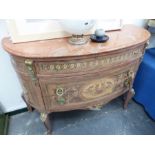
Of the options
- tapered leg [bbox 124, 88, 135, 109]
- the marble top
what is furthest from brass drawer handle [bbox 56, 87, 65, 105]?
tapered leg [bbox 124, 88, 135, 109]

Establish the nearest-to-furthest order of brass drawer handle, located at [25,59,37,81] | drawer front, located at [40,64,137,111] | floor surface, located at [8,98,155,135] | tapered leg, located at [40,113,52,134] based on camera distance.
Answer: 1. brass drawer handle, located at [25,59,37,81]
2. drawer front, located at [40,64,137,111]
3. tapered leg, located at [40,113,52,134]
4. floor surface, located at [8,98,155,135]

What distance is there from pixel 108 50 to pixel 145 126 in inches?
33.8

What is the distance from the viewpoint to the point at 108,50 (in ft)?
2.96

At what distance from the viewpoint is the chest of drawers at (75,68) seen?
2.84 feet

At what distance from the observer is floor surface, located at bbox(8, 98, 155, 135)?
1342 mm

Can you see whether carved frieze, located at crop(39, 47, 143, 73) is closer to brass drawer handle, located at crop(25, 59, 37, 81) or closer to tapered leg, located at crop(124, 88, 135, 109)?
brass drawer handle, located at crop(25, 59, 37, 81)

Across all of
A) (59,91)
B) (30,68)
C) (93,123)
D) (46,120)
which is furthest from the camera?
(93,123)

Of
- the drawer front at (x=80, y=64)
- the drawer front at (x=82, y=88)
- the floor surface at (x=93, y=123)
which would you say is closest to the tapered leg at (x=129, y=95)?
the floor surface at (x=93, y=123)

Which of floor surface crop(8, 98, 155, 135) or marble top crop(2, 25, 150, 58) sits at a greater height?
marble top crop(2, 25, 150, 58)

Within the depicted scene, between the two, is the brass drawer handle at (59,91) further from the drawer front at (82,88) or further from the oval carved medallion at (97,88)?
the oval carved medallion at (97,88)

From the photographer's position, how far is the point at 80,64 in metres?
0.90

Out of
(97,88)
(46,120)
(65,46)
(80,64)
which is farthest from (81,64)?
(46,120)

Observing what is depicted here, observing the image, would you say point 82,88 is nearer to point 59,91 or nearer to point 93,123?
point 59,91

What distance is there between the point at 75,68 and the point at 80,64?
4 centimetres
